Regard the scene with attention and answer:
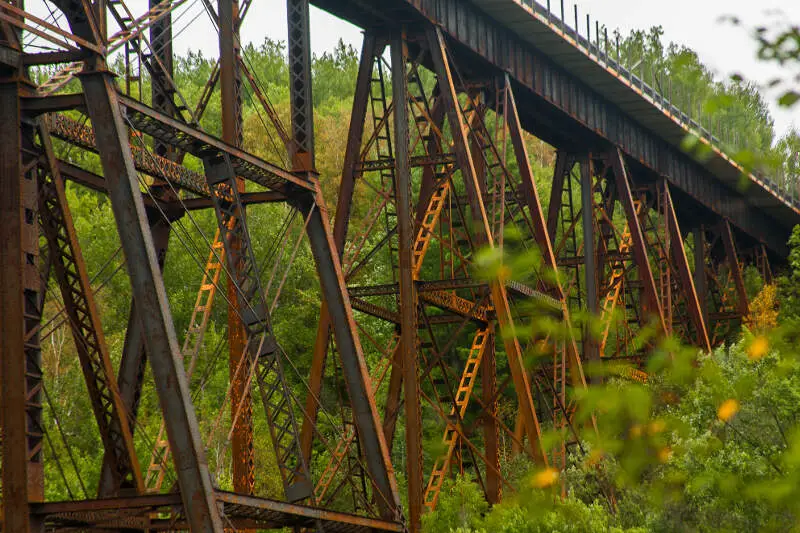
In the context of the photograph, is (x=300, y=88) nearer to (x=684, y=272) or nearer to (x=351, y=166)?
(x=351, y=166)

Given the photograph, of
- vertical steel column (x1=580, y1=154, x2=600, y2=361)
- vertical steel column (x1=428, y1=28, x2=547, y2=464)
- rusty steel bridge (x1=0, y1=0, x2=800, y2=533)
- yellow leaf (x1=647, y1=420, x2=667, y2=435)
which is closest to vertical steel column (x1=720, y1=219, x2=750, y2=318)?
rusty steel bridge (x1=0, y1=0, x2=800, y2=533)

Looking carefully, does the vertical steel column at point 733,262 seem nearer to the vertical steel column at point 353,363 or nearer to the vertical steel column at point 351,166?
the vertical steel column at point 351,166

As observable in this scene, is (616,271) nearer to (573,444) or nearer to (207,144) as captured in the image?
(573,444)

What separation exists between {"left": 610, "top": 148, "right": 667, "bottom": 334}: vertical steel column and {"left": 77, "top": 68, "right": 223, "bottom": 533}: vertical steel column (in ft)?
57.4

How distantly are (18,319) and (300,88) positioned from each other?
489cm

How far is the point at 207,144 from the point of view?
11711mm

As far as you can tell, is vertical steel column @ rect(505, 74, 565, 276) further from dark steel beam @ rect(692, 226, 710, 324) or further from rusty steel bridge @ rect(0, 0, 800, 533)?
dark steel beam @ rect(692, 226, 710, 324)

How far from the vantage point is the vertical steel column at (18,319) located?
390 inches

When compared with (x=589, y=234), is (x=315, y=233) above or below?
below

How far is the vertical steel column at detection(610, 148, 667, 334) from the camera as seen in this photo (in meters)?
26.5

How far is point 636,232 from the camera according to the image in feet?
88.6

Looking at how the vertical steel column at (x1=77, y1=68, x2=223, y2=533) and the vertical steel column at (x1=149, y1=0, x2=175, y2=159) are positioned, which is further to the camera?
the vertical steel column at (x1=149, y1=0, x2=175, y2=159)

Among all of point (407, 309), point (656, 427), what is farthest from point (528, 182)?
point (656, 427)

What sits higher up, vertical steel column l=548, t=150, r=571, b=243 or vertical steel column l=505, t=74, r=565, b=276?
vertical steel column l=548, t=150, r=571, b=243
